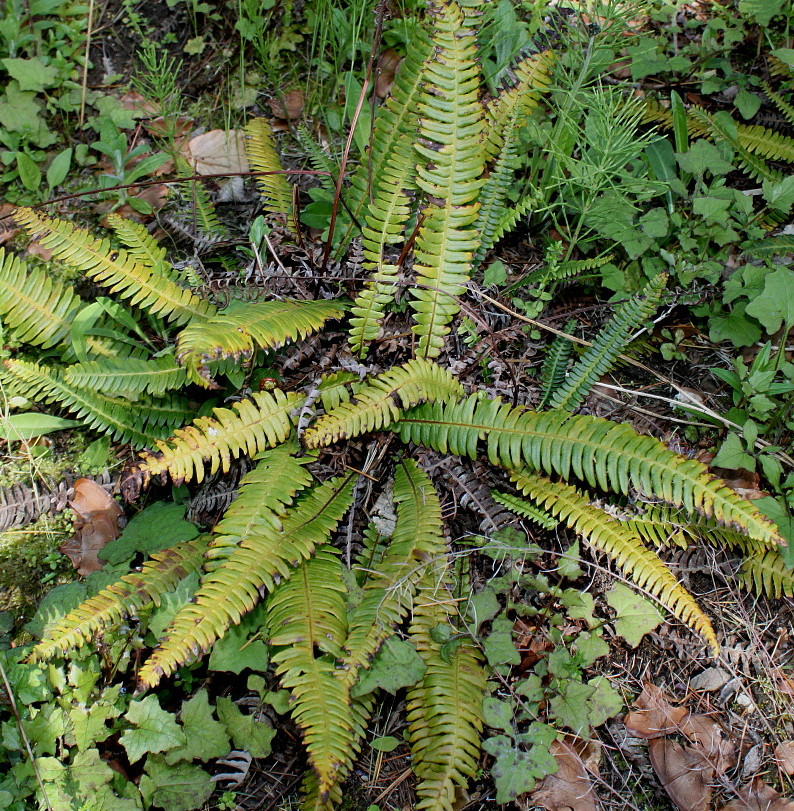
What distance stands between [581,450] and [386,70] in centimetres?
256

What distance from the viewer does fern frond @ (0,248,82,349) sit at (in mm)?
2861

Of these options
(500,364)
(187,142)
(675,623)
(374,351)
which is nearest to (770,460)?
(675,623)

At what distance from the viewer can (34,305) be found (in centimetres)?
289

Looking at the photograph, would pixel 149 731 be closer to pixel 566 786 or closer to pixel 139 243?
pixel 566 786

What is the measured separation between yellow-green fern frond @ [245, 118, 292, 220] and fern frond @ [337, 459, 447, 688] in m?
1.48

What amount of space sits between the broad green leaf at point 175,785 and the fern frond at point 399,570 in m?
0.59

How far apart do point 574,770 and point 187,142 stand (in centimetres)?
357

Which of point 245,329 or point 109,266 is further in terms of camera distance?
point 109,266

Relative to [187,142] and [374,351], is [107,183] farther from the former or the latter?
[374,351]

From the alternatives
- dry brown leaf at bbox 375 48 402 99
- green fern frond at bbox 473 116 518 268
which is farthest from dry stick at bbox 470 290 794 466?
dry brown leaf at bbox 375 48 402 99

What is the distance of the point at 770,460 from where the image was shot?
101 inches

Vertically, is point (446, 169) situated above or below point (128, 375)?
above

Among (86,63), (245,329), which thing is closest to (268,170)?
(245,329)

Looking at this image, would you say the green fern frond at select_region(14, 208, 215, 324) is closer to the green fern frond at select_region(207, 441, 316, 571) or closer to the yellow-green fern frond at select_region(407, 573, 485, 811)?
the green fern frond at select_region(207, 441, 316, 571)
